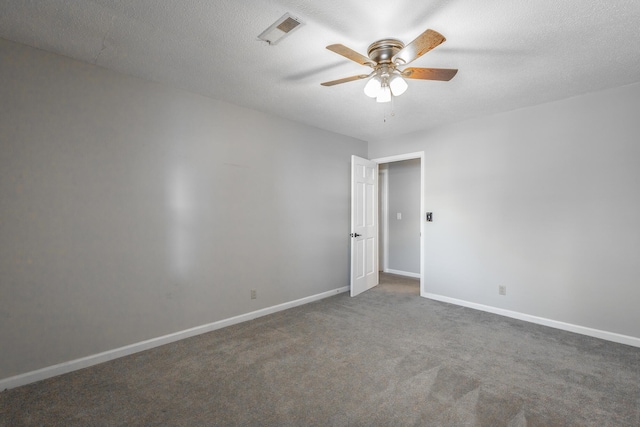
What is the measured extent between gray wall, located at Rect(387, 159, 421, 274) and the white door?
122 cm

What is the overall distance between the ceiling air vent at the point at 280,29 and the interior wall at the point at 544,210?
297 cm

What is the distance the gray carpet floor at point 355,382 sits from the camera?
1.85m

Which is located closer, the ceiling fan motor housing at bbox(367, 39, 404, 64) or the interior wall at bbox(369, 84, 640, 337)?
the ceiling fan motor housing at bbox(367, 39, 404, 64)

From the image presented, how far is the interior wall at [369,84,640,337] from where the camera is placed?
115 inches

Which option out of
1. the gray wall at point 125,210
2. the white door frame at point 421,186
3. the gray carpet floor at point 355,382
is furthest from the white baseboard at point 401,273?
the gray wall at point 125,210

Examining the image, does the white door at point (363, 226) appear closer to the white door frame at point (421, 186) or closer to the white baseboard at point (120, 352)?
the white door frame at point (421, 186)

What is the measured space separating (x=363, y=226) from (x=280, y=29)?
3264mm

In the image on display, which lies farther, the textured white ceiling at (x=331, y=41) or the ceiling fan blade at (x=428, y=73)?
the ceiling fan blade at (x=428, y=73)

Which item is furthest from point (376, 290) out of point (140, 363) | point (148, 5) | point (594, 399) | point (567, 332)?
point (148, 5)

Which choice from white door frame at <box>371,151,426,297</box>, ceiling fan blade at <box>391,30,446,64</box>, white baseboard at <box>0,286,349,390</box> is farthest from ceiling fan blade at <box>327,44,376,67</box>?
white baseboard at <box>0,286,349,390</box>

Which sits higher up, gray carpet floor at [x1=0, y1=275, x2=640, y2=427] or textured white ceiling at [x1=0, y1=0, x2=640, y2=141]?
textured white ceiling at [x1=0, y1=0, x2=640, y2=141]

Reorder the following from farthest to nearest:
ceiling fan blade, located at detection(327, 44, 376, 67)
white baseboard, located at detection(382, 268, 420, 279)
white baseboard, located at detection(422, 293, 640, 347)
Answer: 1. white baseboard, located at detection(382, 268, 420, 279)
2. white baseboard, located at detection(422, 293, 640, 347)
3. ceiling fan blade, located at detection(327, 44, 376, 67)

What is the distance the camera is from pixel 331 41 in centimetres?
219

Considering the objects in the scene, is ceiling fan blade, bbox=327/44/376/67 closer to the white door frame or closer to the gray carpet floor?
the gray carpet floor
